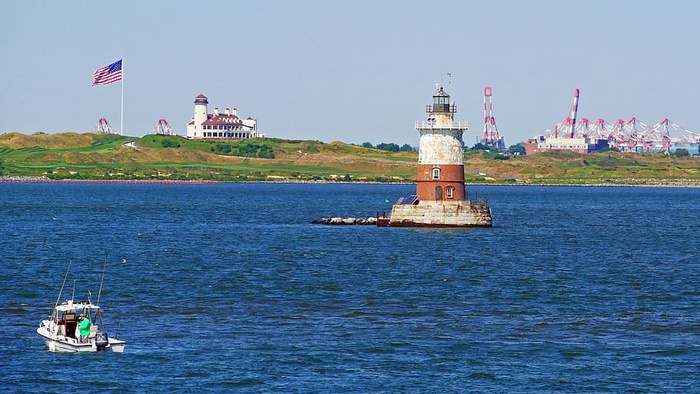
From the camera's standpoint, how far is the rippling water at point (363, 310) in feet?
132

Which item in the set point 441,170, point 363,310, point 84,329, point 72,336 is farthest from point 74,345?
point 441,170

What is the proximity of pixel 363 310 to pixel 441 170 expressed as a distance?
142 feet

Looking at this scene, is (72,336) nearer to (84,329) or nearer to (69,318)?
(69,318)

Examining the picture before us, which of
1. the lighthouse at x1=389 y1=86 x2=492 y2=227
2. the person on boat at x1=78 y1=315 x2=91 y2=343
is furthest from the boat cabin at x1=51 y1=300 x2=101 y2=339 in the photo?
the lighthouse at x1=389 y1=86 x2=492 y2=227

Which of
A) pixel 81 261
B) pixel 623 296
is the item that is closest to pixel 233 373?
pixel 623 296

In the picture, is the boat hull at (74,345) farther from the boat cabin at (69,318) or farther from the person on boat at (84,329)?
the boat cabin at (69,318)

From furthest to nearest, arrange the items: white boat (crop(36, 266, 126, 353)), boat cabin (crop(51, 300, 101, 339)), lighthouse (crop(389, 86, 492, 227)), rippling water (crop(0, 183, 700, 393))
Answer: lighthouse (crop(389, 86, 492, 227)) < boat cabin (crop(51, 300, 101, 339)) < white boat (crop(36, 266, 126, 353)) < rippling water (crop(0, 183, 700, 393))

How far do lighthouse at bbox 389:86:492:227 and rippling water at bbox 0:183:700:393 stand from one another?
1.82 meters

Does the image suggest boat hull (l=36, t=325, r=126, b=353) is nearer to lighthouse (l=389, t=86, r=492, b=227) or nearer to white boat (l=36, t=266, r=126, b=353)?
white boat (l=36, t=266, r=126, b=353)

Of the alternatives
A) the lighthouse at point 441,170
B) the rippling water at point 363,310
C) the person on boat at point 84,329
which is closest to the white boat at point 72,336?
the person on boat at point 84,329

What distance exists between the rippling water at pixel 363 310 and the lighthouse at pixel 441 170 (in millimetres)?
1817

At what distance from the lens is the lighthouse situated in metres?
96.7

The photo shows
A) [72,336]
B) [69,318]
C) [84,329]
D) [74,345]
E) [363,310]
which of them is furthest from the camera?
[363,310]

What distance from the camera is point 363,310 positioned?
5444 cm
